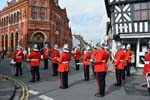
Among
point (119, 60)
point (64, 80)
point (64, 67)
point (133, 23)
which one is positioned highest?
point (133, 23)

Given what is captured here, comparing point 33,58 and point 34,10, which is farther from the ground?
point 34,10

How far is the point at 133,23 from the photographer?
2381 cm

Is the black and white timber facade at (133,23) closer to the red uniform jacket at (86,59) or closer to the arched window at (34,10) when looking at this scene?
the red uniform jacket at (86,59)

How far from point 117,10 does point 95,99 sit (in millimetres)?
15853

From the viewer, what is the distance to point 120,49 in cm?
1338

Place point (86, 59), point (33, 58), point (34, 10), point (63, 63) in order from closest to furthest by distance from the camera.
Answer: point (63, 63) < point (33, 58) < point (86, 59) < point (34, 10)

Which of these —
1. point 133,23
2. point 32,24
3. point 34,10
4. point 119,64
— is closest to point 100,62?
point 119,64

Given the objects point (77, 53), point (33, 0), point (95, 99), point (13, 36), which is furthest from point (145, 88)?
point (13, 36)

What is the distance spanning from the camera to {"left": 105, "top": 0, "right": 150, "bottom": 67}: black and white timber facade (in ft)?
76.8

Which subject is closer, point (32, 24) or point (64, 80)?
point (64, 80)

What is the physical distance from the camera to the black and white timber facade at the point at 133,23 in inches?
922

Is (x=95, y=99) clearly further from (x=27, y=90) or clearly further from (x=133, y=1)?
(x=133, y=1)

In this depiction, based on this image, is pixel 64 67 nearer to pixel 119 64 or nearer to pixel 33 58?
pixel 119 64

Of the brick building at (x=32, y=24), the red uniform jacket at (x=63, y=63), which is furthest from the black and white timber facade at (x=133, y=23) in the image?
the brick building at (x=32, y=24)
